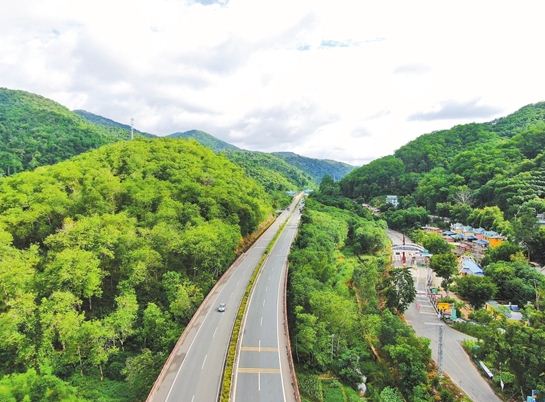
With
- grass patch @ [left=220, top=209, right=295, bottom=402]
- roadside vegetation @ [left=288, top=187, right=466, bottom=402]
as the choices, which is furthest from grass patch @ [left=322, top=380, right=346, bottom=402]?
grass patch @ [left=220, top=209, right=295, bottom=402]

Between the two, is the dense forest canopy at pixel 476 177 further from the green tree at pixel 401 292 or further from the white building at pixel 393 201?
the green tree at pixel 401 292

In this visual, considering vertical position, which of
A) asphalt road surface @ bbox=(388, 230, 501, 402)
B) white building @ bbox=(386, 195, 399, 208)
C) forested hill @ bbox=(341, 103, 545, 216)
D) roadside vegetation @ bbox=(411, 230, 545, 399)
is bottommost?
asphalt road surface @ bbox=(388, 230, 501, 402)

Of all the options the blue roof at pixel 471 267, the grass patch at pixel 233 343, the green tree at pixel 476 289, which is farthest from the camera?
the blue roof at pixel 471 267

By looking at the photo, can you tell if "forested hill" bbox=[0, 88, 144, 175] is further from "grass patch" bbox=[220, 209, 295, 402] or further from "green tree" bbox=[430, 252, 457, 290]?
"green tree" bbox=[430, 252, 457, 290]

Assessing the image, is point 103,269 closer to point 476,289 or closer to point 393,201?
point 476,289

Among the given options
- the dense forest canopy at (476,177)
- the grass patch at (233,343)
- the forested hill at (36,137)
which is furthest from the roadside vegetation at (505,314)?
the forested hill at (36,137)

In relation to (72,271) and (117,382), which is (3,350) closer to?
(72,271)
